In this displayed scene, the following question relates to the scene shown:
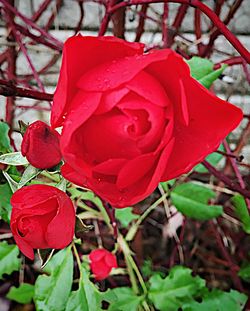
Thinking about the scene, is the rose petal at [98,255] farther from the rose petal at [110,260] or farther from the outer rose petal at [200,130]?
the outer rose petal at [200,130]

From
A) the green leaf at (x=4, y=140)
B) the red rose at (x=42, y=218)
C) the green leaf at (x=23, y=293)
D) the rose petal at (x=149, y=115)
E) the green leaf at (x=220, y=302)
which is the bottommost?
the green leaf at (x=23, y=293)

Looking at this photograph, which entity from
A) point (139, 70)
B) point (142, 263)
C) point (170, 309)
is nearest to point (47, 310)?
point (170, 309)

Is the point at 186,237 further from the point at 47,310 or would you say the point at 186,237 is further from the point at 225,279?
the point at 47,310

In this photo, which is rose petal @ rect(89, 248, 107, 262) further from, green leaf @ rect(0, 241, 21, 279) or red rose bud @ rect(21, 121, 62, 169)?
red rose bud @ rect(21, 121, 62, 169)

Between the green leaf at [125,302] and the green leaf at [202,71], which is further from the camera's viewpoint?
the green leaf at [125,302]

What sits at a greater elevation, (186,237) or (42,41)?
(42,41)

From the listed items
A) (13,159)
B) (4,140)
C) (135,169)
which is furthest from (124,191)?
(4,140)

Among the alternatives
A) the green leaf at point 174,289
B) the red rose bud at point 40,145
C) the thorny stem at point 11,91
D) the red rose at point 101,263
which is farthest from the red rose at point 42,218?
the green leaf at point 174,289
